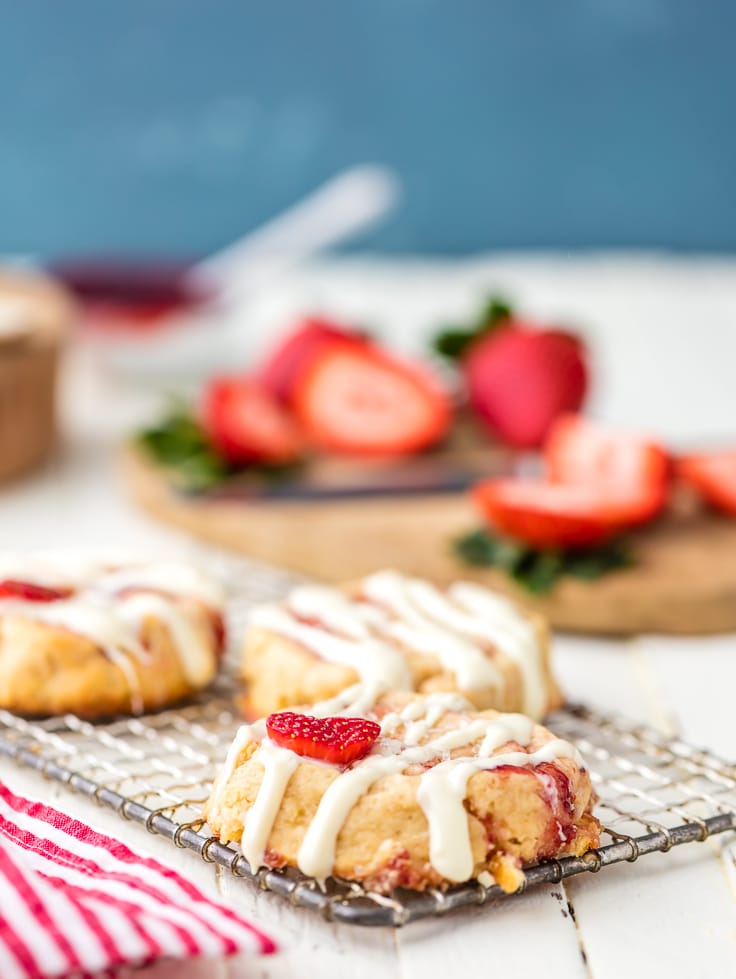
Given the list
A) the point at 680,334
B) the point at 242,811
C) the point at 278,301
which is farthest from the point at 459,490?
the point at 278,301

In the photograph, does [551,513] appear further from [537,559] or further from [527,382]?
[527,382]

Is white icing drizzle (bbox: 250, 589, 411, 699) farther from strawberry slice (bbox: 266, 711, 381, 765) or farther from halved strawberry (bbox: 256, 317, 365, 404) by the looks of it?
halved strawberry (bbox: 256, 317, 365, 404)

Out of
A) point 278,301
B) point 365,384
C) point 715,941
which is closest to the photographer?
point 715,941

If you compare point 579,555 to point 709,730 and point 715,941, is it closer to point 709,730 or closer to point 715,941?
point 709,730

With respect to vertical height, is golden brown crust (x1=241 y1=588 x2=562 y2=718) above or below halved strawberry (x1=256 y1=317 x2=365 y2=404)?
below

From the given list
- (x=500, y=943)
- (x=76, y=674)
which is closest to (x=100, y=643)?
(x=76, y=674)

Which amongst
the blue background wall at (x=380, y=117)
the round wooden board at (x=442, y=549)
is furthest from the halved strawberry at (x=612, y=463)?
the blue background wall at (x=380, y=117)

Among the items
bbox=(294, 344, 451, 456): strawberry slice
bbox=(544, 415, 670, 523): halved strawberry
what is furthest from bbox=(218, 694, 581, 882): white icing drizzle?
bbox=(294, 344, 451, 456): strawberry slice
